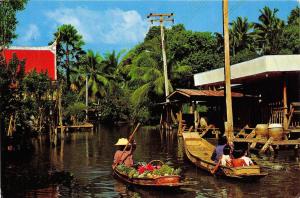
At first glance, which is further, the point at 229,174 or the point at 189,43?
the point at 189,43

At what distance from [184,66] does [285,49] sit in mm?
12022

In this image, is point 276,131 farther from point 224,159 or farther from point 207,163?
point 224,159

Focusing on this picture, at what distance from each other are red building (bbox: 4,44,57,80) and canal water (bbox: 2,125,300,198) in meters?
17.9

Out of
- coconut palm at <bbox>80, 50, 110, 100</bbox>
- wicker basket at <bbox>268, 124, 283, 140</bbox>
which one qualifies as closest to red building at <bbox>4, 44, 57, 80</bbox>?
coconut palm at <bbox>80, 50, 110, 100</bbox>

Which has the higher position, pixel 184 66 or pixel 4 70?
pixel 184 66

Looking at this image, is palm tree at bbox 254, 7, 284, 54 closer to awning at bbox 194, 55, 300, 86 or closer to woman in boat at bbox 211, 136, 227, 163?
awning at bbox 194, 55, 300, 86

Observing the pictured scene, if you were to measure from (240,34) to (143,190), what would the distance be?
49.3 metres

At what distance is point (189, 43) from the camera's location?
173ft

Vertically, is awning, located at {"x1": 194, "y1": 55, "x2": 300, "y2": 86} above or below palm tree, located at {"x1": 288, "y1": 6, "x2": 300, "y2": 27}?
below

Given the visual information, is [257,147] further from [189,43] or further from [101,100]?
[101,100]

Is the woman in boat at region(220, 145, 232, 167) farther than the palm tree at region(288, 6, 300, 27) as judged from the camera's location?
No

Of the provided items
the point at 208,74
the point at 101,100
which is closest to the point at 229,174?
the point at 208,74

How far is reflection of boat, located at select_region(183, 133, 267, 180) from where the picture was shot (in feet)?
45.7

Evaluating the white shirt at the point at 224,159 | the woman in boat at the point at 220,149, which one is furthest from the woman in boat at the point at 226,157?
the woman in boat at the point at 220,149
